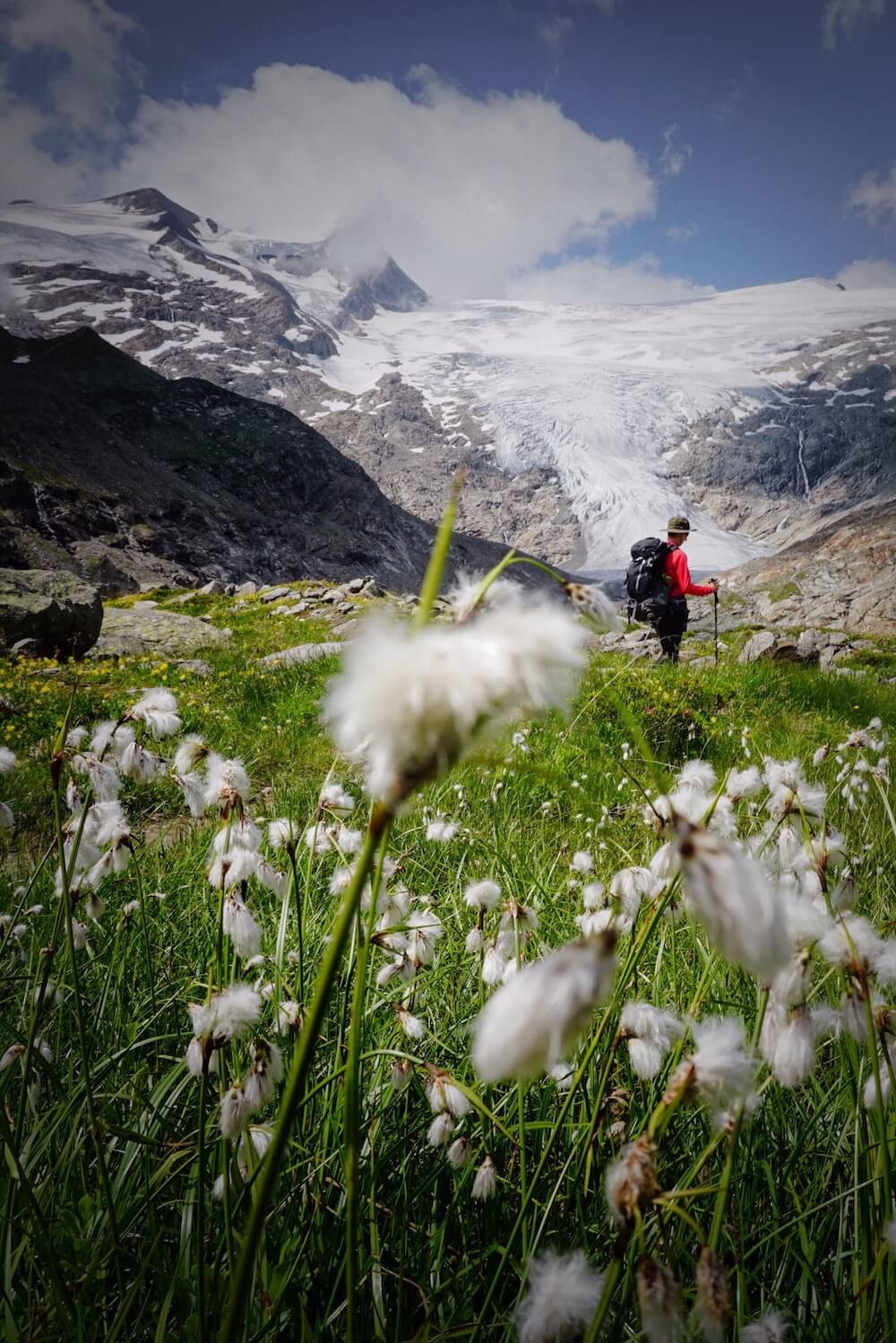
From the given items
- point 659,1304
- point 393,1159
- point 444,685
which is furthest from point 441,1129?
point 444,685

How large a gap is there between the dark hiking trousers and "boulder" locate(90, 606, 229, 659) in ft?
28.1

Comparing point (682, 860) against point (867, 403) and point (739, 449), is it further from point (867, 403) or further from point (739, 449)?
point (867, 403)

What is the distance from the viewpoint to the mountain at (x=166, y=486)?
42438 mm

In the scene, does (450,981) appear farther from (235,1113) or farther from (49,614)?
(49,614)

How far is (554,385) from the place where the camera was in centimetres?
13975

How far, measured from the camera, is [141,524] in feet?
162

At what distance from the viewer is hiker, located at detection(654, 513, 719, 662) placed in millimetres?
10031

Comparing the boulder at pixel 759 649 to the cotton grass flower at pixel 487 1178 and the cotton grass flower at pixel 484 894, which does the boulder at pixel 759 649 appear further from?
the cotton grass flower at pixel 487 1178

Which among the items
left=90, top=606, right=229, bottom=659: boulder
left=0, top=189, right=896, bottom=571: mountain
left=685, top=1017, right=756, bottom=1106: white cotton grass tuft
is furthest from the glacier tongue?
left=685, top=1017, right=756, bottom=1106: white cotton grass tuft

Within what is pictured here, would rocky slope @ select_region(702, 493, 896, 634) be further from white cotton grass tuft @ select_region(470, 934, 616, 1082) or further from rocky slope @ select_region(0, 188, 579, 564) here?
rocky slope @ select_region(0, 188, 579, 564)

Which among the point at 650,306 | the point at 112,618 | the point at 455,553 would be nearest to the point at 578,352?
the point at 650,306

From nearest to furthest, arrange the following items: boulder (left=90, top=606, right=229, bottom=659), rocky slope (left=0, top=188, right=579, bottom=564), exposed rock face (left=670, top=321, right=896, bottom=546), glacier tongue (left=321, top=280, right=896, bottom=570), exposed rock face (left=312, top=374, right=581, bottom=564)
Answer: boulder (left=90, top=606, right=229, bottom=659) → glacier tongue (left=321, top=280, right=896, bottom=570) → exposed rock face (left=670, top=321, right=896, bottom=546) → exposed rock face (left=312, top=374, right=581, bottom=564) → rocky slope (left=0, top=188, right=579, bottom=564)

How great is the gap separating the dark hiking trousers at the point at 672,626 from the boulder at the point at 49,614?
1029 cm

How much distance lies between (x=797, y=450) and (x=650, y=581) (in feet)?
513
